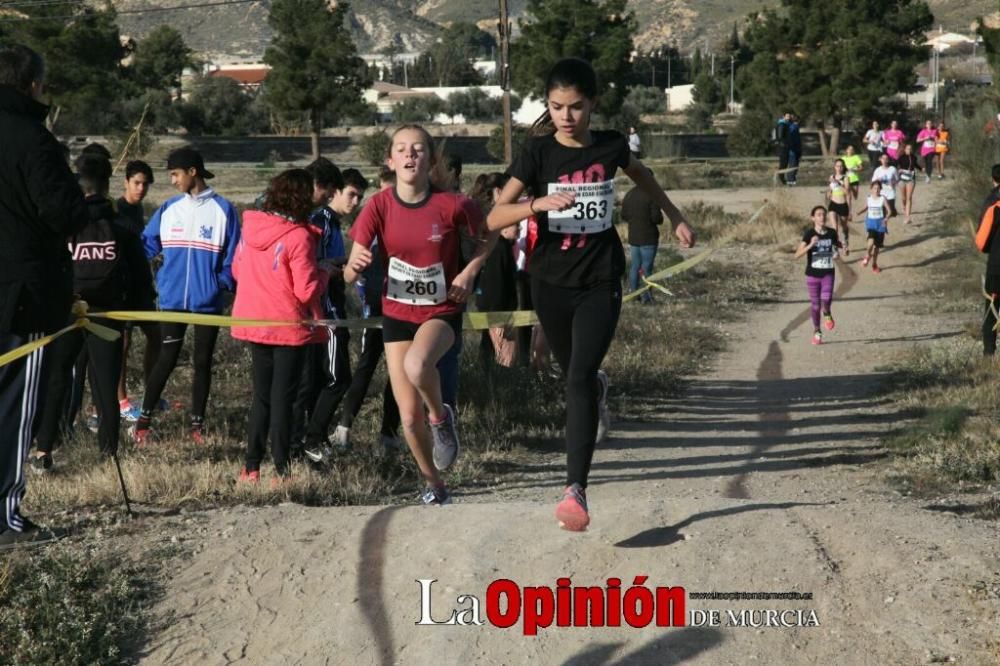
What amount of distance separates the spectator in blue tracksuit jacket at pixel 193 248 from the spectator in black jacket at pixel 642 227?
910 centimetres

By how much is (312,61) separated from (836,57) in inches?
900

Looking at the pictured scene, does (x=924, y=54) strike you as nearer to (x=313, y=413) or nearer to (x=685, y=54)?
(x=313, y=413)

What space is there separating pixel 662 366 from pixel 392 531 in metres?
7.48

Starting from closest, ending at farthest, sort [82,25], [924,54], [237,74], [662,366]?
[662,366] → [924,54] → [82,25] → [237,74]

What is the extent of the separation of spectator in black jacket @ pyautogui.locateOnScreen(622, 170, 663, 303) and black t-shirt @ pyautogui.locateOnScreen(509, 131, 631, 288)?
1119 cm

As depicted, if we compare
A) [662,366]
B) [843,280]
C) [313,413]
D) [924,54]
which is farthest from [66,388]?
[924,54]

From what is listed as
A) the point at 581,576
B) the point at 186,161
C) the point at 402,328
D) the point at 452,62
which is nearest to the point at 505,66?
the point at 186,161

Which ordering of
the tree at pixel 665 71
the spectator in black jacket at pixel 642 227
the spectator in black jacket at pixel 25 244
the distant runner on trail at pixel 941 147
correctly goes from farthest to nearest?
the tree at pixel 665 71
the distant runner on trail at pixel 941 147
the spectator in black jacket at pixel 642 227
the spectator in black jacket at pixel 25 244

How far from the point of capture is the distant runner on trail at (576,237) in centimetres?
607

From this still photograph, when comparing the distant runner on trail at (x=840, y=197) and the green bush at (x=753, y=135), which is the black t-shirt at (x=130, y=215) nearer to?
the distant runner on trail at (x=840, y=197)

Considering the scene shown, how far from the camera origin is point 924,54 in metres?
60.4

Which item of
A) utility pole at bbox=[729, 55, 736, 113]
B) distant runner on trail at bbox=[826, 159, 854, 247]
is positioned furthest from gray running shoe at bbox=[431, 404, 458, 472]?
utility pole at bbox=[729, 55, 736, 113]

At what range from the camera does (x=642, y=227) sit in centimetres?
1762

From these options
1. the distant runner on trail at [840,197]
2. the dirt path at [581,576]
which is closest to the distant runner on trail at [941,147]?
the distant runner on trail at [840,197]
